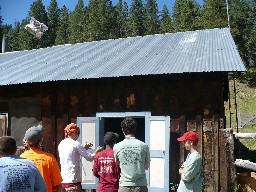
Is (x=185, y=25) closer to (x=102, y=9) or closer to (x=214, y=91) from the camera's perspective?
(x=102, y=9)

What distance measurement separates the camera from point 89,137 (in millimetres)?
9008

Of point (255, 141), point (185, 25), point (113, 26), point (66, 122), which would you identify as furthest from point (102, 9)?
point (66, 122)

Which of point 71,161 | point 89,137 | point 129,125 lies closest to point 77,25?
point 89,137

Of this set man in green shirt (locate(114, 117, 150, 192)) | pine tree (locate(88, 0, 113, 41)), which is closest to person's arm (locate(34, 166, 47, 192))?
man in green shirt (locate(114, 117, 150, 192))

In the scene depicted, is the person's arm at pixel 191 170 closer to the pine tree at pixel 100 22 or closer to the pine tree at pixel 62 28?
the pine tree at pixel 100 22

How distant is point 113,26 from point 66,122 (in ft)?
236

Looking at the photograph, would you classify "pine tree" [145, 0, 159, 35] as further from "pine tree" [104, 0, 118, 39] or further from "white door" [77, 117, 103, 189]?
"white door" [77, 117, 103, 189]

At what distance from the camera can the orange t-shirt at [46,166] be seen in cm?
423

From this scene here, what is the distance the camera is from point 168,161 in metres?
7.99

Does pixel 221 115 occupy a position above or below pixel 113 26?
below

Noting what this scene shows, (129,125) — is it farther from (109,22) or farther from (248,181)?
(109,22)

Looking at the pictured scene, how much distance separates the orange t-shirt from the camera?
4227 millimetres

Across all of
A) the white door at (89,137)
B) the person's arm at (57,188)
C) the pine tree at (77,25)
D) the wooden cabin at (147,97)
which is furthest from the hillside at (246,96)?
the pine tree at (77,25)

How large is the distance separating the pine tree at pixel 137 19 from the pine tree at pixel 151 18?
4.85 ft
